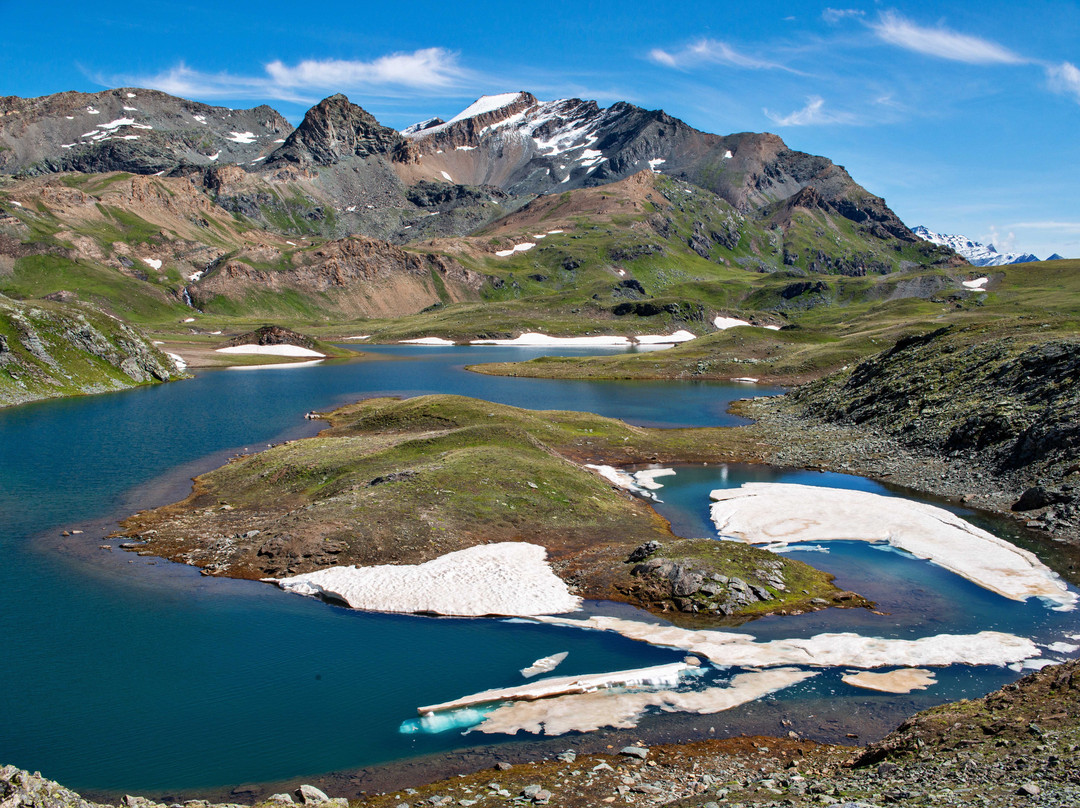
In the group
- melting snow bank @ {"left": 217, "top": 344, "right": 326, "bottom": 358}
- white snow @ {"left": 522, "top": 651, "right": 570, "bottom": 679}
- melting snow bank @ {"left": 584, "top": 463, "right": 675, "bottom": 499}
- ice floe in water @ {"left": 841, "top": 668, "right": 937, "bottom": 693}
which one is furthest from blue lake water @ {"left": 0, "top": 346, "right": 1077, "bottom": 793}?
melting snow bank @ {"left": 217, "top": 344, "right": 326, "bottom": 358}

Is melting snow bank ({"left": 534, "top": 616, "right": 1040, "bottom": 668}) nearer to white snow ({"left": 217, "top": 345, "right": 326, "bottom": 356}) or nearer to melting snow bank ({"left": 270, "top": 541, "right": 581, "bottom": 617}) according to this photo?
melting snow bank ({"left": 270, "top": 541, "right": 581, "bottom": 617})

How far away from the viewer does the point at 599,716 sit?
2270 cm

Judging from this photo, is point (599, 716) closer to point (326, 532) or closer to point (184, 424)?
point (326, 532)

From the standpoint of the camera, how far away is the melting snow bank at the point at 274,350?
182125 millimetres

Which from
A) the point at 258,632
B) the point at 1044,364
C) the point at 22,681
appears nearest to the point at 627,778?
the point at 258,632

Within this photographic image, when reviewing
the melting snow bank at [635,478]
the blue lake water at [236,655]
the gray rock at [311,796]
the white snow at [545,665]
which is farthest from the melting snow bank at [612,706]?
the melting snow bank at [635,478]

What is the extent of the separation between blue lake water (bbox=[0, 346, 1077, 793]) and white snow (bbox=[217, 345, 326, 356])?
457ft

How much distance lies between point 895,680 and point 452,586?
63.6 ft

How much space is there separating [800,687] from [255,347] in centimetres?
18678

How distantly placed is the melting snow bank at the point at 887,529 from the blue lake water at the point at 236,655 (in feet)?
5.77

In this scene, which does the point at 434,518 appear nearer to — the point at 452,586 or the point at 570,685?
the point at 452,586

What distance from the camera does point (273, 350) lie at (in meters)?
186

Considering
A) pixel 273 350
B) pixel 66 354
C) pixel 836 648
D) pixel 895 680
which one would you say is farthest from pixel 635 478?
pixel 273 350

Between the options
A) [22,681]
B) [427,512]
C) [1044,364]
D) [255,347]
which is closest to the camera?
[22,681]
